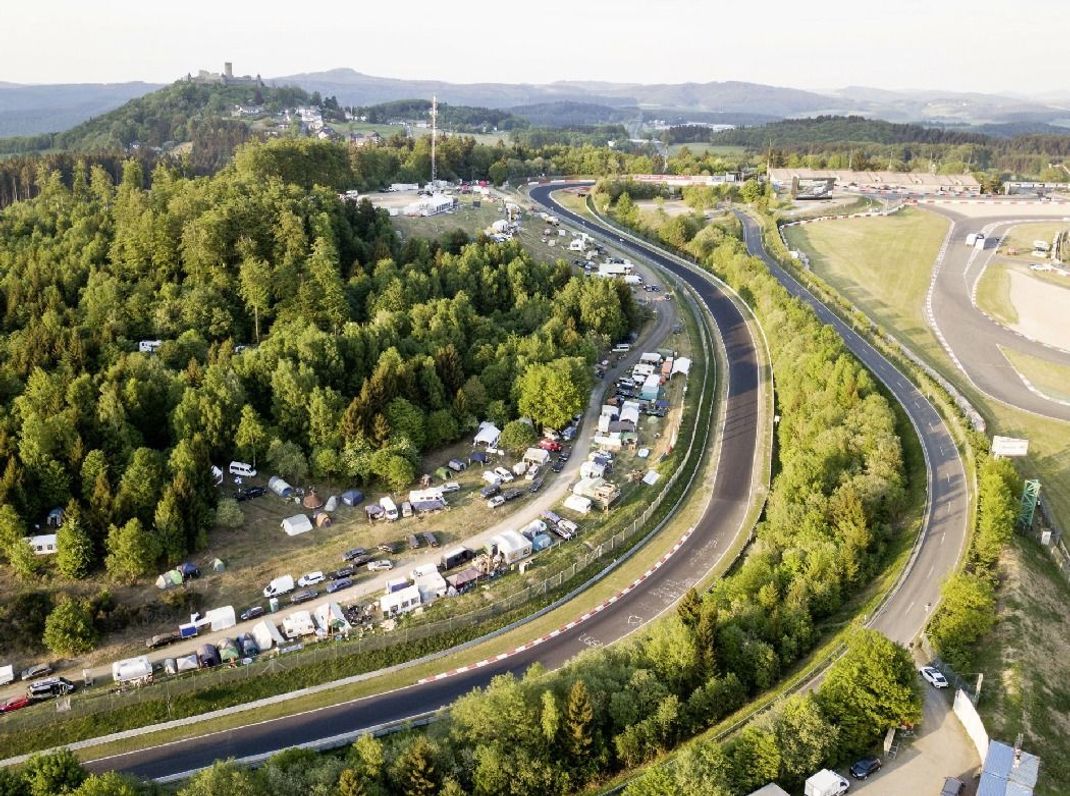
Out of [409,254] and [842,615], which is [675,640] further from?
[409,254]

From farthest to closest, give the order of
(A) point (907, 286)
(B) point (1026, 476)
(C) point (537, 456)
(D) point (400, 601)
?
(A) point (907, 286) → (C) point (537, 456) → (B) point (1026, 476) → (D) point (400, 601)

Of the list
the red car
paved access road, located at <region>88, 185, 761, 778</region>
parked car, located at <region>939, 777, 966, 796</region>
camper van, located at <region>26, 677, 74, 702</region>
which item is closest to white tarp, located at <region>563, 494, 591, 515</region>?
paved access road, located at <region>88, 185, 761, 778</region>

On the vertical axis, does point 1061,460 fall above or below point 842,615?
above

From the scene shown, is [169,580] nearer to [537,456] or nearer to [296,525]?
[296,525]

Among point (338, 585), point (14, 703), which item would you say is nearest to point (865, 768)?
point (338, 585)

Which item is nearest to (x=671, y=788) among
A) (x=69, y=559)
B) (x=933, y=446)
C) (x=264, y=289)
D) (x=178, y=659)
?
(x=178, y=659)

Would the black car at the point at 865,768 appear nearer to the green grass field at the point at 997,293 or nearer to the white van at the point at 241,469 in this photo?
the white van at the point at 241,469

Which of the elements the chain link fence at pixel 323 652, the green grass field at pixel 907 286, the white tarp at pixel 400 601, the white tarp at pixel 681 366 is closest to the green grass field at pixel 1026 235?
the green grass field at pixel 907 286
